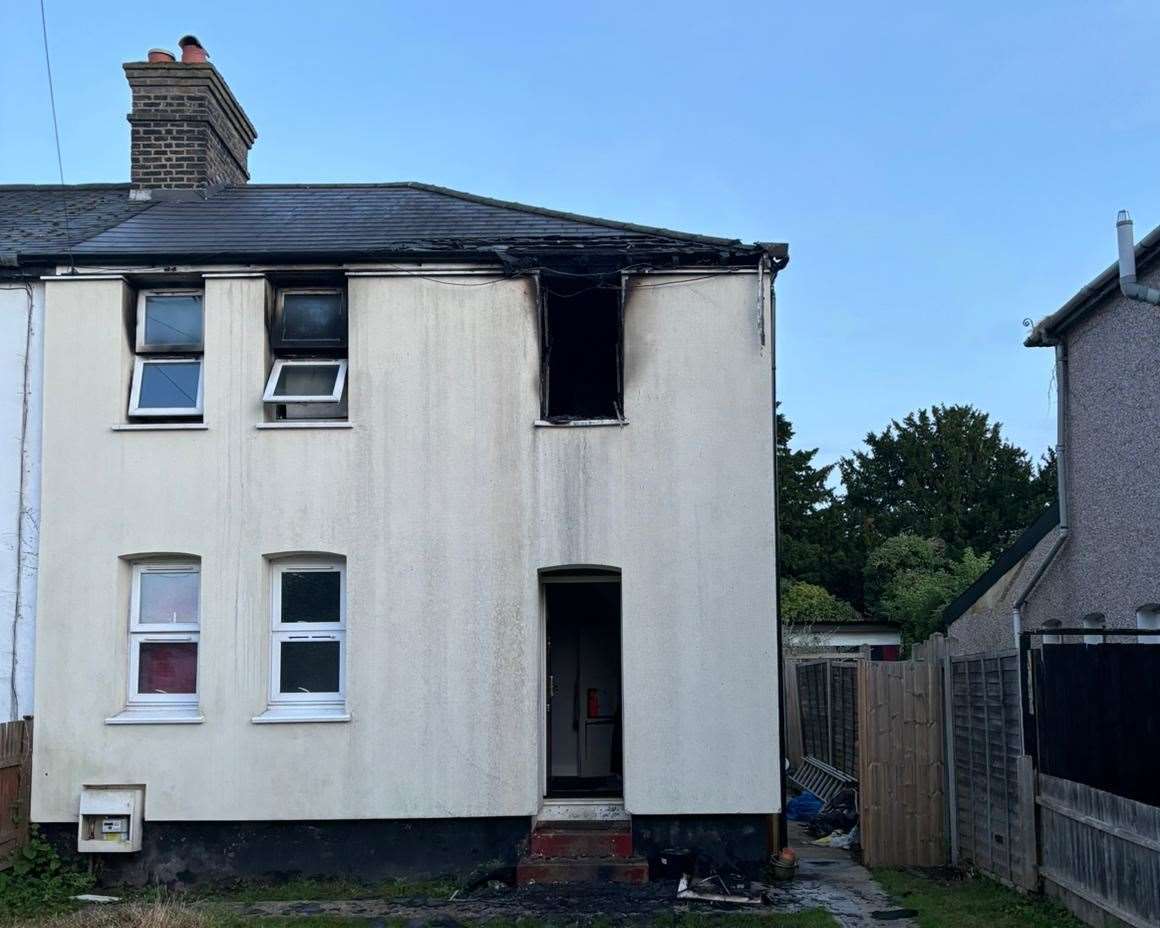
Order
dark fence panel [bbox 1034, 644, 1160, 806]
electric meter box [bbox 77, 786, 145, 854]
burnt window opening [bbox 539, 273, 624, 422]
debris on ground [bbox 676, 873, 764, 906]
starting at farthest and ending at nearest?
1. burnt window opening [bbox 539, 273, 624, 422]
2. electric meter box [bbox 77, 786, 145, 854]
3. debris on ground [bbox 676, 873, 764, 906]
4. dark fence panel [bbox 1034, 644, 1160, 806]

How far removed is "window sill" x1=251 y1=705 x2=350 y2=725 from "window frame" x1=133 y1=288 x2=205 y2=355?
371cm

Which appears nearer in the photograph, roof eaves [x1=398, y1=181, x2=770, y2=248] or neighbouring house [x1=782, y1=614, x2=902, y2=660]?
roof eaves [x1=398, y1=181, x2=770, y2=248]

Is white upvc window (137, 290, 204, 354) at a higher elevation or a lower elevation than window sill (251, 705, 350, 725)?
higher

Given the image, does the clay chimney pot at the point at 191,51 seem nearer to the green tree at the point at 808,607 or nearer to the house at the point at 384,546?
the house at the point at 384,546

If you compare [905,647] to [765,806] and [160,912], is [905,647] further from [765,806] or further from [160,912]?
[160,912]

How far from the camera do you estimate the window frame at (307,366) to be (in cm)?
1252

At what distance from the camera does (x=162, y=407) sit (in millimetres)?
12719

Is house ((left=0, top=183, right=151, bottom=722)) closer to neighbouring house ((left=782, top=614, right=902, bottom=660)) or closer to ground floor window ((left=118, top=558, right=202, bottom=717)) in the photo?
ground floor window ((left=118, top=558, right=202, bottom=717))

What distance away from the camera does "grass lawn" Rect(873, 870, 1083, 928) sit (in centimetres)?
991

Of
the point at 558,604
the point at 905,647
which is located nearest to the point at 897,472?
the point at 905,647

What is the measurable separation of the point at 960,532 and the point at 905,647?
15517mm

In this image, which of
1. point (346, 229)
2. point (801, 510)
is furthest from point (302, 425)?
point (801, 510)

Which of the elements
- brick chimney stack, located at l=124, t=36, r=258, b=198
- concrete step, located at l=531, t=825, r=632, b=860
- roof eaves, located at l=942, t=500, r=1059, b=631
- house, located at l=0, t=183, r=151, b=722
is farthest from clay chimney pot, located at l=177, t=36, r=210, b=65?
roof eaves, located at l=942, t=500, r=1059, b=631

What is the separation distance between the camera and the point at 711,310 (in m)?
12.6
